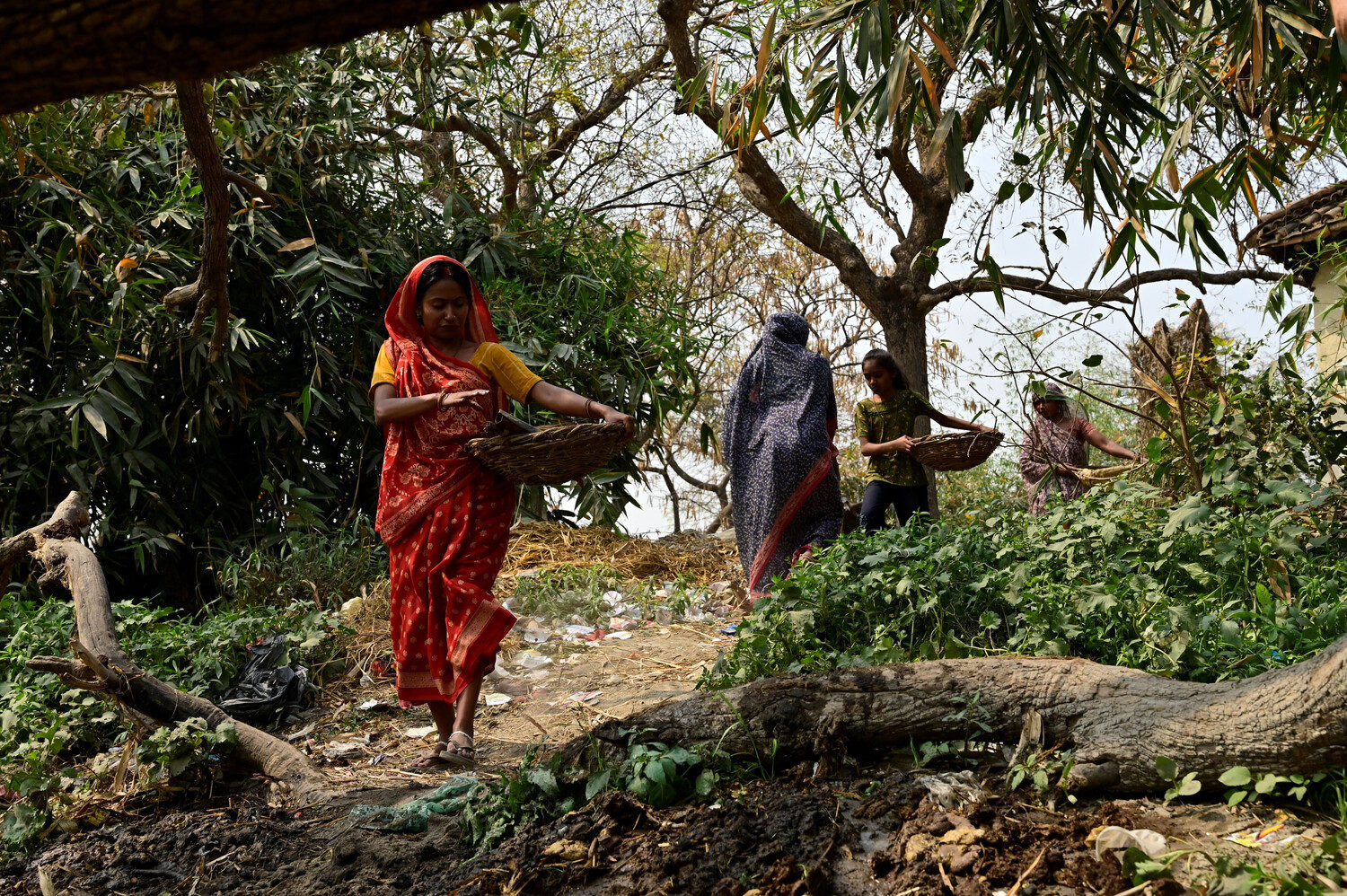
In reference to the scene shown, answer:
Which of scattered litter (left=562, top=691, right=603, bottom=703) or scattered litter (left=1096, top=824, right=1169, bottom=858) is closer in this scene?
scattered litter (left=1096, top=824, right=1169, bottom=858)

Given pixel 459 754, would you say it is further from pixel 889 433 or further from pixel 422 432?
pixel 889 433

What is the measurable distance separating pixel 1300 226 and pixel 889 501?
3634 mm

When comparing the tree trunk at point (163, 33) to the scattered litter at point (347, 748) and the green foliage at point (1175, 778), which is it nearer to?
the green foliage at point (1175, 778)

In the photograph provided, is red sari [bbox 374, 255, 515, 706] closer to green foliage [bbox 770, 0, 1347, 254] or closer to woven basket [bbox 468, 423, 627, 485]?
woven basket [bbox 468, 423, 627, 485]

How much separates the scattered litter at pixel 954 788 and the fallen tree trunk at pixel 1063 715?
17cm

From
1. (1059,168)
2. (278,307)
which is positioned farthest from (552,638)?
(1059,168)

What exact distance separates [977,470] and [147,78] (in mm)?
12673

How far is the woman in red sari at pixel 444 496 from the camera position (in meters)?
3.90

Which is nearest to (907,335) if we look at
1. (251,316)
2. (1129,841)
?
(251,316)

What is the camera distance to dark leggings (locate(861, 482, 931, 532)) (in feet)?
20.4

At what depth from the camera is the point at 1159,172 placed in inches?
131

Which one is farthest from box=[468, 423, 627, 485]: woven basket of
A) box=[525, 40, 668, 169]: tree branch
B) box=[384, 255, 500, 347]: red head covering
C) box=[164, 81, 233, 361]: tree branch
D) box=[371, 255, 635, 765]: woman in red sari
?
box=[525, 40, 668, 169]: tree branch

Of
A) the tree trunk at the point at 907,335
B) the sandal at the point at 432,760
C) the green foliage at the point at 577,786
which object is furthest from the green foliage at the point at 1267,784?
the tree trunk at the point at 907,335

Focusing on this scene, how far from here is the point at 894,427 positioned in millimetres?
6215
